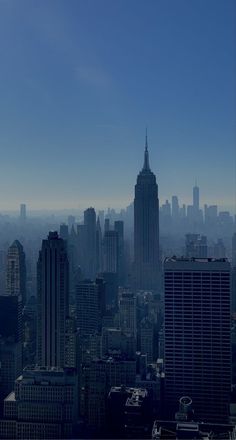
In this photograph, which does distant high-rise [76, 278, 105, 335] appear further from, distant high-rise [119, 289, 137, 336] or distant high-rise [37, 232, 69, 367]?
distant high-rise [37, 232, 69, 367]

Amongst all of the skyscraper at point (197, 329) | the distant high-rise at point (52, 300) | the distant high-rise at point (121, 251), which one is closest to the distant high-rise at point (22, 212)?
the distant high-rise at point (52, 300)

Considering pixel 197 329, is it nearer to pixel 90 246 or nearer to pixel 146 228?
pixel 90 246

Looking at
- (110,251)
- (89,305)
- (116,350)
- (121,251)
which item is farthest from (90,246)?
(116,350)

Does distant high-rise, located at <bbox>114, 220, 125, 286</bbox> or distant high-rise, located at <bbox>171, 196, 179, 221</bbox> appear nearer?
distant high-rise, located at <bbox>171, 196, 179, 221</bbox>

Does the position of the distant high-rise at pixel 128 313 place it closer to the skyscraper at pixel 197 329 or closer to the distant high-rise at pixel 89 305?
the distant high-rise at pixel 89 305

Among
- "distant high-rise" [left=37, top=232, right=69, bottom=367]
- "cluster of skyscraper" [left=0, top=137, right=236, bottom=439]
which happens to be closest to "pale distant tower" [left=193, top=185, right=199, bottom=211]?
"cluster of skyscraper" [left=0, top=137, right=236, bottom=439]

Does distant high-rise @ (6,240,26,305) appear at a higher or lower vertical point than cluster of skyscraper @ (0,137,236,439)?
higher

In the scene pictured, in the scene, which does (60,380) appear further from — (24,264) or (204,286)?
(24,264)
